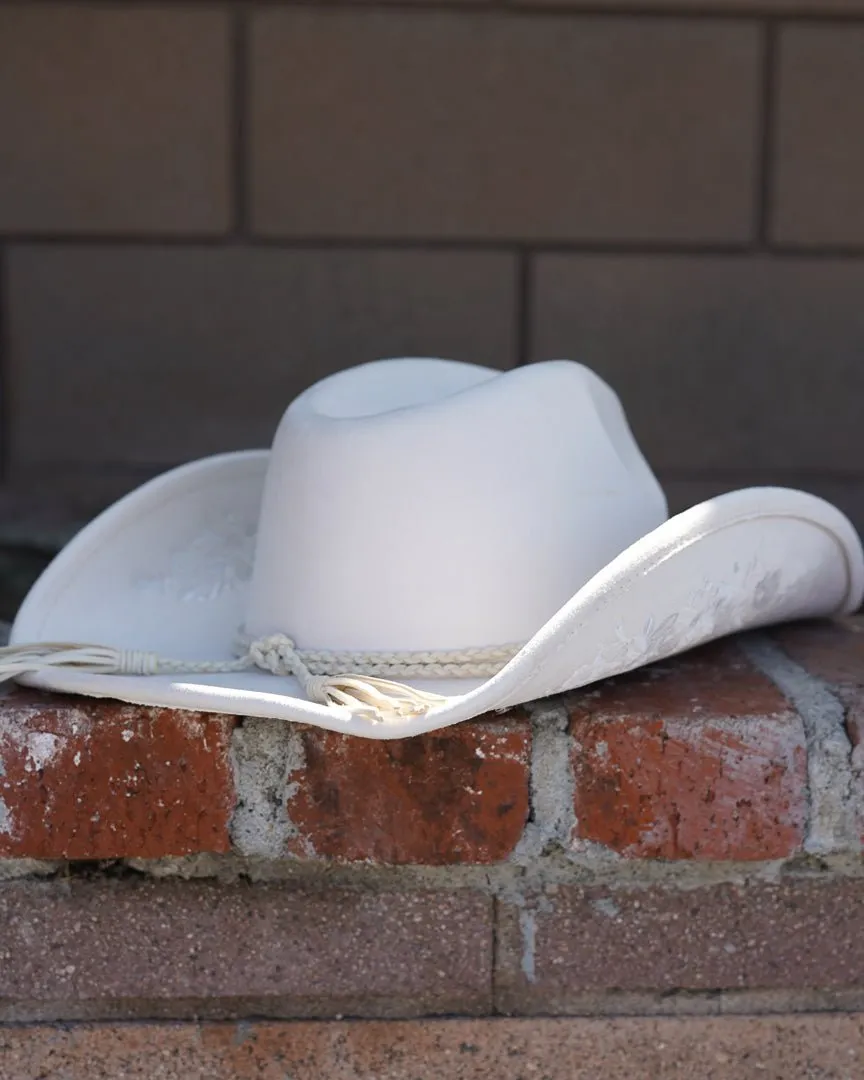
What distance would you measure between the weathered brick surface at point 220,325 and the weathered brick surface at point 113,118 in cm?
8

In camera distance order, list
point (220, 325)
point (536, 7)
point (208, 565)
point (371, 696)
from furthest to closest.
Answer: point (220, 325) → point (536, 7) → point (208, 565) → point (371, 696)

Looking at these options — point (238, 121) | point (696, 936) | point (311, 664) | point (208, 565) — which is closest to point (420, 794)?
point (311, 664)

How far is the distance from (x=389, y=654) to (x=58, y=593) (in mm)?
328

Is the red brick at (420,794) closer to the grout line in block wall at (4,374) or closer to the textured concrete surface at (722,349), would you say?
the textured concrete surface at (722,349)

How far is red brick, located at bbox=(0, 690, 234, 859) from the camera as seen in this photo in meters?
0.78

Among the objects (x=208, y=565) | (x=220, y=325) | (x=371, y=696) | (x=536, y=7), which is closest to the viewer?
(x=371, y=696)

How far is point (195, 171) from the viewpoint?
87.7 inches

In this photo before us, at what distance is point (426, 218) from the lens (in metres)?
2.23

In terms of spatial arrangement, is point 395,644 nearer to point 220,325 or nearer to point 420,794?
point 420,794

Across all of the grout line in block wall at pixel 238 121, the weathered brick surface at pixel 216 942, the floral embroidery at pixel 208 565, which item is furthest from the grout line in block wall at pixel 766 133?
the weathered brick surface at pixel 216 942

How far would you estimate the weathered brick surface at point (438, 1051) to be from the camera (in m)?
0.83

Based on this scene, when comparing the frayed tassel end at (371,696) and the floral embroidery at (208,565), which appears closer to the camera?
the frayed tassel end at (371,696)

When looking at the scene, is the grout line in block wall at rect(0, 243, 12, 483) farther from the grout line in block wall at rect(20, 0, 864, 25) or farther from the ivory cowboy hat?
the ivory cowboy hat

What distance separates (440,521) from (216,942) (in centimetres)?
35
